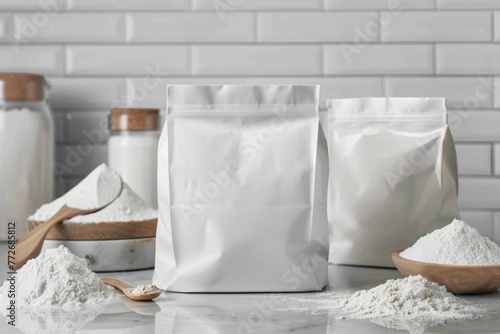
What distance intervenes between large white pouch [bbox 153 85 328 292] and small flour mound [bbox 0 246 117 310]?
3.9 inches

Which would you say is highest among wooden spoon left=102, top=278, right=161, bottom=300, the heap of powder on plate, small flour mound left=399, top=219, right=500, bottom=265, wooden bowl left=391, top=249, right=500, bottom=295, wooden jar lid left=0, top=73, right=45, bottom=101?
wooden jar lid left=0, top=73, right=45, bottom=101

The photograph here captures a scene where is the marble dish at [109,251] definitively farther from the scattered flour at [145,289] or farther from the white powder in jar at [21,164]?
the white powder in jar at [21,164]

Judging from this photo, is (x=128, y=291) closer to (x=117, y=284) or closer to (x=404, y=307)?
(x=117, y=284)

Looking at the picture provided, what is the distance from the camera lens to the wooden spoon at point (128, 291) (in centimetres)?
73

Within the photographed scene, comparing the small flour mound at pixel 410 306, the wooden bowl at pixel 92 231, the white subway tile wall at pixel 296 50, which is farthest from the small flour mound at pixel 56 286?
the white subway tile wall at pixel 296 50

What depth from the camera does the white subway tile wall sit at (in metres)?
1.34

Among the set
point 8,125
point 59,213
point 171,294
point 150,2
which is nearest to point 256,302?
point 171,294

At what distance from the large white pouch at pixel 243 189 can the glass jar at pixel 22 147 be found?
22.0 inches

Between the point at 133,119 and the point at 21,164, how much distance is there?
0.82ft

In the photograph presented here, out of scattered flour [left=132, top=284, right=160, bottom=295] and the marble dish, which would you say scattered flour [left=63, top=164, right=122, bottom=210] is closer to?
the marble dish

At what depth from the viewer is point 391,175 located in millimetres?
928

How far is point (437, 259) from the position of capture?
76cm

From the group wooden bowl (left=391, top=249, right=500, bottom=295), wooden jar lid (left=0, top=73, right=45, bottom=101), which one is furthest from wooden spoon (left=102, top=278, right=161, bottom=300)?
wooden jar lid (left=0, top=73, right=45, bottom=101)

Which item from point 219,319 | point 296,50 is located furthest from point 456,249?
point 296,50
